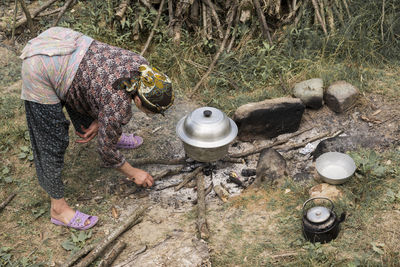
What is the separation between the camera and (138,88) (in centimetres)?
315

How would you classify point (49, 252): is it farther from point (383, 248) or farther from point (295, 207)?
point (383, 248)

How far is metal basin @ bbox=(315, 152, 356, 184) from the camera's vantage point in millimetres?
3785

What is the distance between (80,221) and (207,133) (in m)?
1.40

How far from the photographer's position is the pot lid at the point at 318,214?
3.23m

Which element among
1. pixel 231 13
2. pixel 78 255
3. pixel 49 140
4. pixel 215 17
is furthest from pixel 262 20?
pixel 78 255

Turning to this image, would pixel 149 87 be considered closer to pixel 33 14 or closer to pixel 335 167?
pixel 335 167

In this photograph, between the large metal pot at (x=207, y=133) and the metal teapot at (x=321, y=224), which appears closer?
the metal teapot at (x=321, y=224)

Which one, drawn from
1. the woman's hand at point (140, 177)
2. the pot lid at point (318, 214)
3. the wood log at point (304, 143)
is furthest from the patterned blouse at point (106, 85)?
the wood log at point (304, 143)

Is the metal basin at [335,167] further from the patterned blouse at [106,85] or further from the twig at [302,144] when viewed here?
the patterned blouse at [106,85]

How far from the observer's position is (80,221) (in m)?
3.74

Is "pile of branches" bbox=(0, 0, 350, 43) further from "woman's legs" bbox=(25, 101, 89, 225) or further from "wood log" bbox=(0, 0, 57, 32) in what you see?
"woman's legs" bbox=(25, 101, 89, 225)

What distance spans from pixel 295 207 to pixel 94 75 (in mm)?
2094

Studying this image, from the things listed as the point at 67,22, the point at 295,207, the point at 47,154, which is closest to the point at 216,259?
the point at 295,207

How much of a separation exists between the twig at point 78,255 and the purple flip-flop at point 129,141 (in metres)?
1.44
